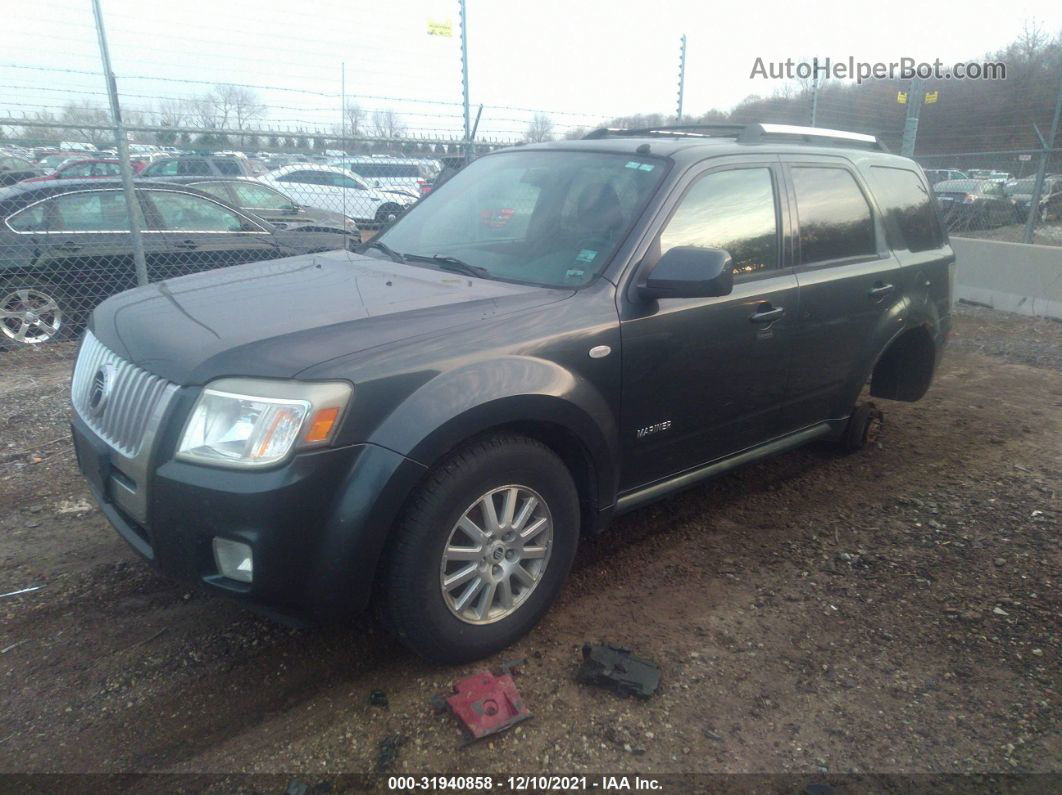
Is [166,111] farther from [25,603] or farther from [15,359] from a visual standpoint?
[25,603]

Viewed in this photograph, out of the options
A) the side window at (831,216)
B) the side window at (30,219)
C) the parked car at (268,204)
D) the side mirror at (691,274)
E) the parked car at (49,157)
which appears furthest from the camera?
the parked car at (268,204)

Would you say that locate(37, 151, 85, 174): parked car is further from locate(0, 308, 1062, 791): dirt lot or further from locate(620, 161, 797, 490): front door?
locate(620, 161, 797, 490): front door

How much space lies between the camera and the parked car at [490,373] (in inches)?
90.1

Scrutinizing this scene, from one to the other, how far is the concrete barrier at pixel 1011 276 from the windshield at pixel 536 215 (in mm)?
6679

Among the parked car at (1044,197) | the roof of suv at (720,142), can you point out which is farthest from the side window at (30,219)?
the parked car at (1044,197)

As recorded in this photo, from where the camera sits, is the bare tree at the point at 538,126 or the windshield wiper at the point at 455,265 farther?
the bare tree at the point at 538,126

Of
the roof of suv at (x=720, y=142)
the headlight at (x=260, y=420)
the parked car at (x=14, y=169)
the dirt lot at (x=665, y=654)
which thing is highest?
the roof of suv at (x=720, y=142)

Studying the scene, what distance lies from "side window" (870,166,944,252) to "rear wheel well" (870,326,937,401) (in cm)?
54

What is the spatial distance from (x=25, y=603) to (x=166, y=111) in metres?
4.98

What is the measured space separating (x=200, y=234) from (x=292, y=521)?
6151mm

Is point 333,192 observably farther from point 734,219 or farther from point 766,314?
point 766,314

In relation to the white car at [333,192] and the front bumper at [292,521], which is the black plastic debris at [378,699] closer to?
the front bumper at [292,521]

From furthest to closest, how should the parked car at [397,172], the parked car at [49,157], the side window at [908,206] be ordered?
the parked car at [397,172]
the parked car at [49,157]
the side window at [908,206]

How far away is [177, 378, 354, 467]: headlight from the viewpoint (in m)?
2.24
